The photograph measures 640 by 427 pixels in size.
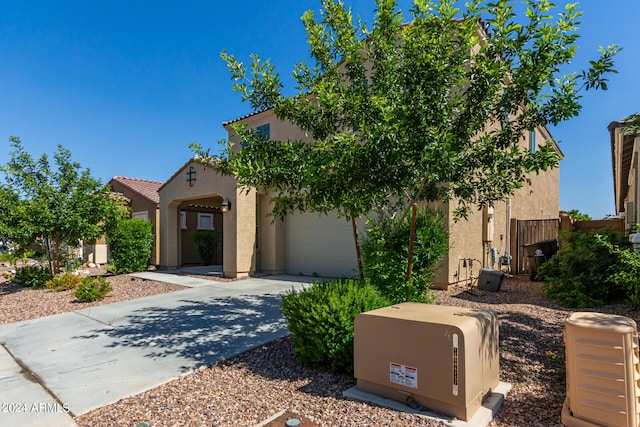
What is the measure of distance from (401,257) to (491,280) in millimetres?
4501

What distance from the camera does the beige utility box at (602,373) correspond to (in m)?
2.47

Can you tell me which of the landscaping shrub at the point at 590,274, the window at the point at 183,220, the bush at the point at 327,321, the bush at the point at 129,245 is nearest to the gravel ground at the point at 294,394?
the bush at the point at 327,321

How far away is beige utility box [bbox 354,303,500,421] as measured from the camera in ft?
8.91

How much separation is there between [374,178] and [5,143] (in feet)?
35.5

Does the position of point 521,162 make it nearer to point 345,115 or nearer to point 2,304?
point 345,115

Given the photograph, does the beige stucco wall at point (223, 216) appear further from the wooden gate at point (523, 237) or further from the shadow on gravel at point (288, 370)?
the wooden gate at point (523, 237)

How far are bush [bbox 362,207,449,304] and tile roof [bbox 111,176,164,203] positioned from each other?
45.0 feet

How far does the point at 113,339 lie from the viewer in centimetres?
524

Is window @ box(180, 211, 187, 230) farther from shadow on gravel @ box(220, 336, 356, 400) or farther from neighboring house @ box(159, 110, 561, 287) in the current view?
shadow on gravel @ box(220, 336, 356, 400)

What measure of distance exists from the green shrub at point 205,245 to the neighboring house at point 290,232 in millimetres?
2017

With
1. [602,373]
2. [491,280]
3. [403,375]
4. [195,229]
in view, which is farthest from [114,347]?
[195,229]

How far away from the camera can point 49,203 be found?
9492mm

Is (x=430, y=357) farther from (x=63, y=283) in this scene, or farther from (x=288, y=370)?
(x=63, y=283)

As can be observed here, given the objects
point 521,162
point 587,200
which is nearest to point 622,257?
point 521,162
